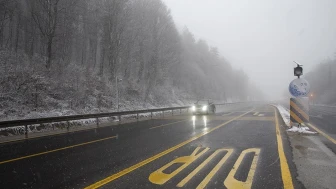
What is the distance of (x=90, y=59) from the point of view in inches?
1971

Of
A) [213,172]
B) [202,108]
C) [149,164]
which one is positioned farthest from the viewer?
[202,108]

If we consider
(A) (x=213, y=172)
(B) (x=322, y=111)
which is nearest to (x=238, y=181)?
(A) (x=213, y=172)

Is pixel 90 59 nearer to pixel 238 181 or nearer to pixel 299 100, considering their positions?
pixel 299 100

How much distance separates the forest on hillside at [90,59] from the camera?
20203 mm

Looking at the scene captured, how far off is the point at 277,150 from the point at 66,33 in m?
33.7

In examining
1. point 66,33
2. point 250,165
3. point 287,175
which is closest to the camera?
point 287,175

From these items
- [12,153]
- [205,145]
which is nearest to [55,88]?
[12,153]

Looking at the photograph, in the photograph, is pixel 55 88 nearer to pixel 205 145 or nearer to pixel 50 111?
pixel 50 111

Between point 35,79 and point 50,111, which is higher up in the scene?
point 35,79

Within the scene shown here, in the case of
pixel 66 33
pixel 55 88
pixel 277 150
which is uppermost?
pixel 66 33

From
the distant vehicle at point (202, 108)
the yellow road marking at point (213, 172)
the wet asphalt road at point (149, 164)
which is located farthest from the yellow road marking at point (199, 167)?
the distant vehicle at point (202, 108)

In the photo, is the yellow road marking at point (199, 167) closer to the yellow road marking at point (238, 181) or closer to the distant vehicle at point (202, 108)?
Answer: the yellow road marking at point (238, 181)

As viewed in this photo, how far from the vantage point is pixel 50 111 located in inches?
733

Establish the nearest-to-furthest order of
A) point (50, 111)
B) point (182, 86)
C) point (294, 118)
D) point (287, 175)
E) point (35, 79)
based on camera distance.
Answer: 1. point (287, 175)
2. point (294, 118)
3. point (50, 111)
4. point (35, 79)
5. point (182, 86)
